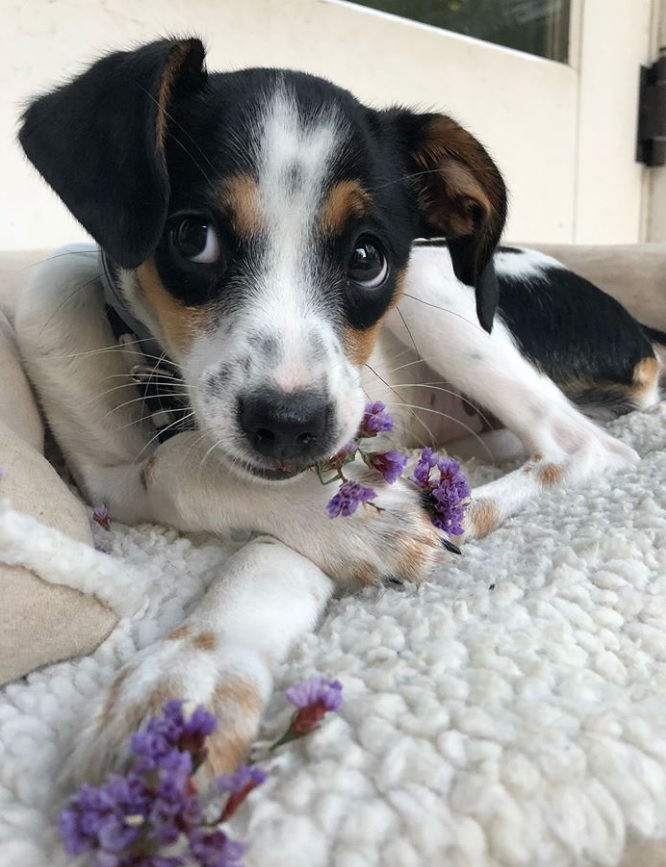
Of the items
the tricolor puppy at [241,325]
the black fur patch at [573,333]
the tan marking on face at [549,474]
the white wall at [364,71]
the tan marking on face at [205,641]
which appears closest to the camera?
the tan marking on face at [205,641]

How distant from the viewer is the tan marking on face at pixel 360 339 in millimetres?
1077

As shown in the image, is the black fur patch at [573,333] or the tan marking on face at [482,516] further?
the black fur patch at [573,333]

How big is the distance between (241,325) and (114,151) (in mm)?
266

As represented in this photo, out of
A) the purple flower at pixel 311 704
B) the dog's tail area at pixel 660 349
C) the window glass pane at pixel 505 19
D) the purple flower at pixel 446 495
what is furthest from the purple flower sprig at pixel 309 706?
the window glass pane at pixel 505 19

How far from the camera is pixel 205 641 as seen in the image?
28.6 inches

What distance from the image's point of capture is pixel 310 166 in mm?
1011

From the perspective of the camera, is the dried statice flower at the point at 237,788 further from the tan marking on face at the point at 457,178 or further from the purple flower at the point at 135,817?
the tan marking on face at the point at 457,178

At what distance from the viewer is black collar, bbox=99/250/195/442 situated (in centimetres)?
117

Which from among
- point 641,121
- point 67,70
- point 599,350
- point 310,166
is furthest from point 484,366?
point 641,121

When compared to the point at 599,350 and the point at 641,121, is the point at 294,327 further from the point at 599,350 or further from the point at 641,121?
the point at 641,121

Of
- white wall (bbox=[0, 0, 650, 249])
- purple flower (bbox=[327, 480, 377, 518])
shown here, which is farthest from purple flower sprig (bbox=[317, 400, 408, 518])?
white wall (bbox=[0, 0, 650, 249])

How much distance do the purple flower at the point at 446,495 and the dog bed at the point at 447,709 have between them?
5 centimetres

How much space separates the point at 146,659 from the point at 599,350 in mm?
1227

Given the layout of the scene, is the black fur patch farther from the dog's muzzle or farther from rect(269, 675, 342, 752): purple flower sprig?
rect(269, 675, 342, 752): purple flower sprig
